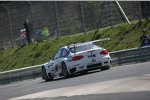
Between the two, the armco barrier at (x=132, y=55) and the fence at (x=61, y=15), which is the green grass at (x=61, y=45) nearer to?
the fence at (x=61, y=15)

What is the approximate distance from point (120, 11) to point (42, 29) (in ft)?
20.4

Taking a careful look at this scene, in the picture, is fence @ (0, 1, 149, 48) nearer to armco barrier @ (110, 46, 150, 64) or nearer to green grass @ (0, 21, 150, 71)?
green grass @ (0, 21, 150, 71)

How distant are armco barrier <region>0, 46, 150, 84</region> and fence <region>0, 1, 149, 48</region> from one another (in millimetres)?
5551

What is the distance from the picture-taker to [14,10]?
35.3m

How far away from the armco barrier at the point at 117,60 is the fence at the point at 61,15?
555 cm

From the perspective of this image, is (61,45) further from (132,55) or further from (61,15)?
(132,55)

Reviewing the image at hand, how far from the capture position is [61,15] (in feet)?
112

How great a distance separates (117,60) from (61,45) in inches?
351

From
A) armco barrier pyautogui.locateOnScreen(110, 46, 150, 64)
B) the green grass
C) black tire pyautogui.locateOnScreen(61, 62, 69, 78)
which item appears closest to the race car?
black tire pyautogui.locateOnScreen(61, 62, 69, 78)

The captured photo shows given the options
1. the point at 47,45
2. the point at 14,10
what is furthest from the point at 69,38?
the point at 14,10

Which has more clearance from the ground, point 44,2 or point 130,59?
point 44,2

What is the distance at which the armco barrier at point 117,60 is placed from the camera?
77.4 feet

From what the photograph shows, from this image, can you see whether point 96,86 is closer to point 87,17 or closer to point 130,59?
point 130,59

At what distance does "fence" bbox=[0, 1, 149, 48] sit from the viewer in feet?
103
